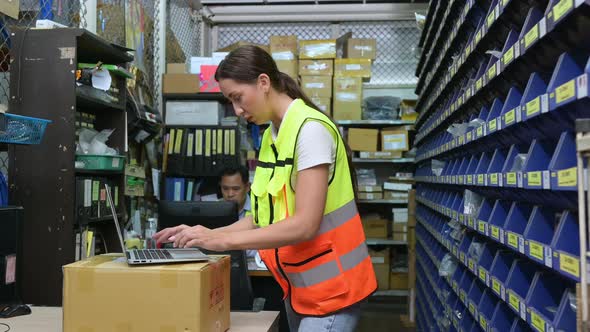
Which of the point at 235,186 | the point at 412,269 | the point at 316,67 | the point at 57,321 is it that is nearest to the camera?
the point at 57,321

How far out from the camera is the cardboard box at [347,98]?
651cm

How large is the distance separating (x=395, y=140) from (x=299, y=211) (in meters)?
5.21

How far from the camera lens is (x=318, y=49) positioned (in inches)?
257

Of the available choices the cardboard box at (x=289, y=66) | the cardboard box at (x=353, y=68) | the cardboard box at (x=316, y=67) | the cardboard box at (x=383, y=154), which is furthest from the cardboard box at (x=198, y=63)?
the cardboard box at (x=383, y=154)

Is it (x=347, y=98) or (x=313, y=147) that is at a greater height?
(x=347, y=98)

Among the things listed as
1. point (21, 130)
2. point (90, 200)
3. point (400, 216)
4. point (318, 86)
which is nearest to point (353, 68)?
point (318, 86)

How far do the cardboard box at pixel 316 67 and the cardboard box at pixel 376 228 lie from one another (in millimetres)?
1851

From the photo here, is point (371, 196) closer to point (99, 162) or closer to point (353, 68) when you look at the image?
point (353, 68)

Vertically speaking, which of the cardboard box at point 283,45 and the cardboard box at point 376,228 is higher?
the cardboard box at point 283,45

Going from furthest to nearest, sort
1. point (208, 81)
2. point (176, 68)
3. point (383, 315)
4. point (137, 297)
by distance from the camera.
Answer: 1. point (383, 315)
2. point (176, 68)
3. point (208, 81)
4. point (137, 297)

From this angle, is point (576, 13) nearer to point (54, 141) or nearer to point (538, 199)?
point (538, 199)

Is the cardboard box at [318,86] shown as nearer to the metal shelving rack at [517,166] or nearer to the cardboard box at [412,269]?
the cardboard box at [412,269]

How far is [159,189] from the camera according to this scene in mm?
5406

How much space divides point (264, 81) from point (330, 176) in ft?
1.18
